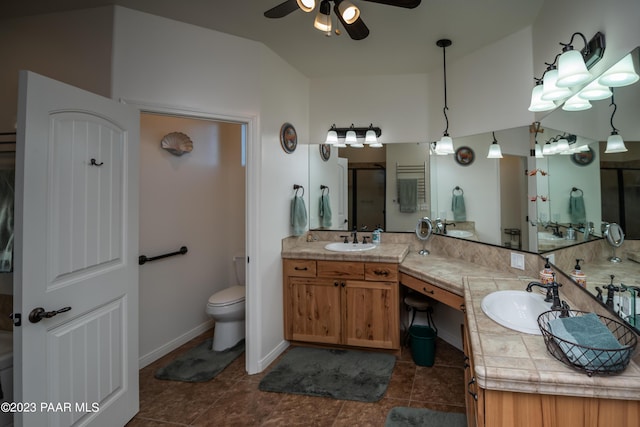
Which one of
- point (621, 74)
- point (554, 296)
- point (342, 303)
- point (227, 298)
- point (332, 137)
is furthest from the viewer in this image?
point (332, 137)

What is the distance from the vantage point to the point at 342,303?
103 inches

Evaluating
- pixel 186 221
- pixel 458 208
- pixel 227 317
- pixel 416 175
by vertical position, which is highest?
pixel 416 175

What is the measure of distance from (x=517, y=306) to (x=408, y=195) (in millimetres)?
1602

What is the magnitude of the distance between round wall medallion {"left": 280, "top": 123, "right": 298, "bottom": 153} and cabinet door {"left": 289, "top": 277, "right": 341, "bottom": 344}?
1.23m

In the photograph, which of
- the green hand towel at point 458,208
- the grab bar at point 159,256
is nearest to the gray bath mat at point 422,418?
the green hand towel at point 458,208

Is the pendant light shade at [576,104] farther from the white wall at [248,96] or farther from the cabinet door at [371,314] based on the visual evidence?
the white wall at [248,96]

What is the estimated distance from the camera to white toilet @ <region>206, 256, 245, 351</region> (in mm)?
2680

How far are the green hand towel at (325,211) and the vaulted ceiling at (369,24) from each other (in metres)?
1.35

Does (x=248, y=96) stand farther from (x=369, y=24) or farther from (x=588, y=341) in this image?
(x=588, y=341)

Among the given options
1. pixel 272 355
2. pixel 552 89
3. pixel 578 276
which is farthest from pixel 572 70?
pixel 272 355

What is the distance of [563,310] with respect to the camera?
1190mm

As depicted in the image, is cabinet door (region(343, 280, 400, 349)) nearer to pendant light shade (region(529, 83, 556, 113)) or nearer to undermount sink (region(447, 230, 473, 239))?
undermount sink (region(447, 230, 473, 239))

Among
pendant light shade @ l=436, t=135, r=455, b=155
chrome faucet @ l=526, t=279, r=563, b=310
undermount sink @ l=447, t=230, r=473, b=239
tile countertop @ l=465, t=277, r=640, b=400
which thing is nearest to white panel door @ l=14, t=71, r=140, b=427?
tile countertop @ l=465, t=277, r=640, b=400

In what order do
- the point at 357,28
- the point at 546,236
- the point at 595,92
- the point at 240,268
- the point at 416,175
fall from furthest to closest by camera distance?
the point at 240,268 < the point at 416,175 < the point at 546,236 < the point at 357,28 < the point at 595,92
